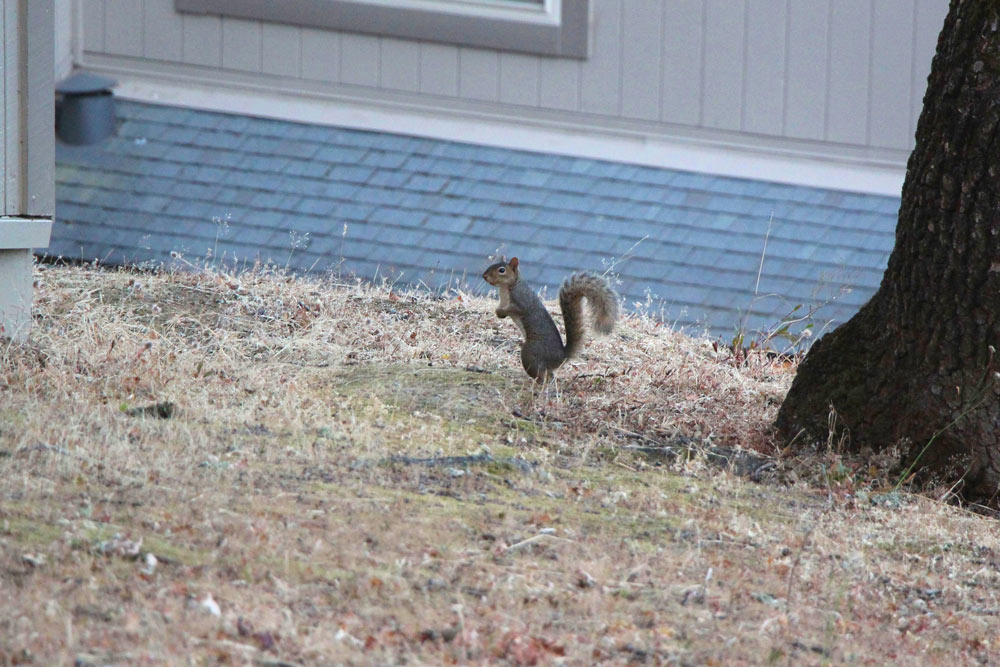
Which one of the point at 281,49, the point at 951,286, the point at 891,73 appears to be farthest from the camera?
the point at 281,49

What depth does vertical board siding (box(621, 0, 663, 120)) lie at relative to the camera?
340 inches

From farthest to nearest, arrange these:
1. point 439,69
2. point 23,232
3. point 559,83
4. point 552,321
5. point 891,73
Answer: point 439,69, point 559,83, point 891,73, point 552,321, point 23,232

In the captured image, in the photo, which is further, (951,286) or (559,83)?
(559,83)

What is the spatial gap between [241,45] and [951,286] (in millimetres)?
6141

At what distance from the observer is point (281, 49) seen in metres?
9.05

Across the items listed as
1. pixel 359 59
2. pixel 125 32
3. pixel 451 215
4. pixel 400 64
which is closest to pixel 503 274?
pixel 451 215

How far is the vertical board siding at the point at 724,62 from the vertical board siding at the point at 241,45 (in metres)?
3.25

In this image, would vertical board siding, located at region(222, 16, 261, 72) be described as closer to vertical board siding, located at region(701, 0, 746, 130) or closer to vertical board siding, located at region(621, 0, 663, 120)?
vertical board siding, located at region(621, 0, 663, 120)

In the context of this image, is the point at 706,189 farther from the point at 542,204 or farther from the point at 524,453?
the point at 524,453

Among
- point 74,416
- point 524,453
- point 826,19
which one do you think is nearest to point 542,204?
point 826,19

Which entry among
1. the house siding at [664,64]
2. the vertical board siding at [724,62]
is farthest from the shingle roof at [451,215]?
the vertical board siding at [724,62]

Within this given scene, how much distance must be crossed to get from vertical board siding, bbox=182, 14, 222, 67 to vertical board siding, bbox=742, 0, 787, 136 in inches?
150

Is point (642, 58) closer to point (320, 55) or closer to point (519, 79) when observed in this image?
point (519, 79)

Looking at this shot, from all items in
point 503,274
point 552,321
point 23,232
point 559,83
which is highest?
point 559,83
